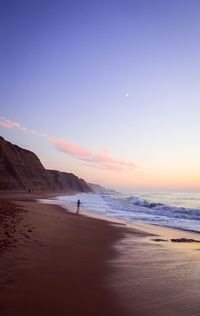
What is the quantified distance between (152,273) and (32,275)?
109 inches

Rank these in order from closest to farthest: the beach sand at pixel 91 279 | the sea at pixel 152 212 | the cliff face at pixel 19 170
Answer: the beach sand at pixel 91 279 < the sea at pixel 152 212 < the cliff face at pixel 19 170

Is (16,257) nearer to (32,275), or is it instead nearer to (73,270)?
(32,275)

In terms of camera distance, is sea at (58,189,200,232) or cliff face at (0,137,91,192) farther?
cliff face at (0,137,91,192)

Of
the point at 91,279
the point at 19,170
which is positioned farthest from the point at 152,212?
the point at 19,170

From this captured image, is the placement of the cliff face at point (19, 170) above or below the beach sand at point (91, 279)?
above

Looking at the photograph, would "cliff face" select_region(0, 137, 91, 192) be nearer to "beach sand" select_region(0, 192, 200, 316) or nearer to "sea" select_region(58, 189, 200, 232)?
"sea" select_region(58, 189, 200, 232)

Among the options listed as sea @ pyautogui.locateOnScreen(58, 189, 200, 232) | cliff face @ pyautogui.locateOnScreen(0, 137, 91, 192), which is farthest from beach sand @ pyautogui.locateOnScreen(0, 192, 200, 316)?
cliff face @ pyautogui.locateOnScreen(0, 137, 91, 192)

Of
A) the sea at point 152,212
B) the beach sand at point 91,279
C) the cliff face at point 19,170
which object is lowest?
the sea at point 152,212

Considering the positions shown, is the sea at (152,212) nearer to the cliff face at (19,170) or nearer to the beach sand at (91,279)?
the beach sand at (91,279)

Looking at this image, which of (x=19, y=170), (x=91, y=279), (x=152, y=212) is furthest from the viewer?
(x=19, y=170)

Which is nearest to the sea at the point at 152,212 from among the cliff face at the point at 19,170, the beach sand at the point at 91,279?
the beach sand at the point at 91,279

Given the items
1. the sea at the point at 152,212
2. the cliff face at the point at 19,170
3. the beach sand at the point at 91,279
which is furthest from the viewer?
the cliff face at the point at 19,170

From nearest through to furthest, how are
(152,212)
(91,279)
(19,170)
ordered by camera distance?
(91,279) < (152,212) < (19,170)

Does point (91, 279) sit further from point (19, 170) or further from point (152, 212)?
point (19, 170)
